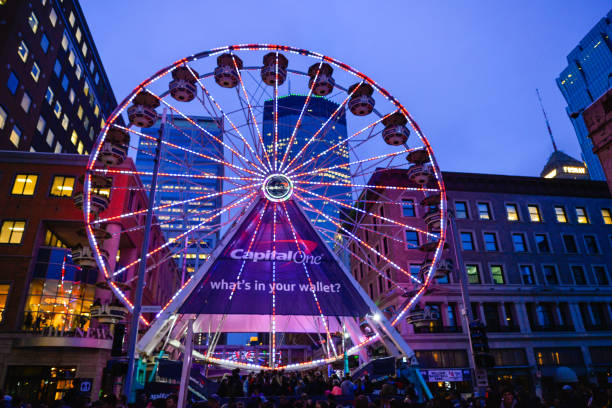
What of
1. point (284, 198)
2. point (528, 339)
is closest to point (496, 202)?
point (528, 339)

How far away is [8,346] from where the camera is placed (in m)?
30.6

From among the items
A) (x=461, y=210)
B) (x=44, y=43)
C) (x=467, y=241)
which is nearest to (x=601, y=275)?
(x=467, y=241)

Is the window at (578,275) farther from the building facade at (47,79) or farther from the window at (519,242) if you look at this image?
the building facade at (47,79)

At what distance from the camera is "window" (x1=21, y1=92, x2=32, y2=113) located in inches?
1724

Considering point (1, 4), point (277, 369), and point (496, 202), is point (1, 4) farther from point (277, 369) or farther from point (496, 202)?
point (496, 202)

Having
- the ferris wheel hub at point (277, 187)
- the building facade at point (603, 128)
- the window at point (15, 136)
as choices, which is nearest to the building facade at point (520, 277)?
the ferris wheel hub at point (277, 187)

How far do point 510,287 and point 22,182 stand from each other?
4569 cm

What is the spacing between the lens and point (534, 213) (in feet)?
164

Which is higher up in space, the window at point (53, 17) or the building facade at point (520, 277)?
the window at point (53, 17)

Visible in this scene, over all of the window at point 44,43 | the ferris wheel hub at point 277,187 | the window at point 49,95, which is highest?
the window at point 44,43

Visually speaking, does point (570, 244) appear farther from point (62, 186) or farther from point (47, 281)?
point (47, 281)

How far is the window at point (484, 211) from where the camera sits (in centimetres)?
4813

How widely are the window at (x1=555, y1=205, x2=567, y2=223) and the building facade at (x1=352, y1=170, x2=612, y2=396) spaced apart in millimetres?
124

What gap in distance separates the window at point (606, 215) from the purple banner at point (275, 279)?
4399 cm
